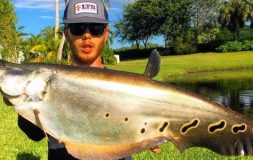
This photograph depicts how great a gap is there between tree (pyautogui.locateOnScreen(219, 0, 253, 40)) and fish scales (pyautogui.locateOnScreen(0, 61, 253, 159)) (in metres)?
70.7

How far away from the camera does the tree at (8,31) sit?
956 inches

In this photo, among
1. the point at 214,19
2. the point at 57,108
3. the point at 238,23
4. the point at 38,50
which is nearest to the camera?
the point at 57,108

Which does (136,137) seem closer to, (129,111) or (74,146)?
(129,111)

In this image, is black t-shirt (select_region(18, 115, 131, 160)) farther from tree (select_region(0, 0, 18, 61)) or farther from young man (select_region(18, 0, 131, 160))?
tree (select_region(0, 0, 18, 61))

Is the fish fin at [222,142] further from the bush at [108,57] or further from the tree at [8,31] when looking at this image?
the bush at [108,57]

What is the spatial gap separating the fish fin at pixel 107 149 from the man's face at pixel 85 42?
0.91m

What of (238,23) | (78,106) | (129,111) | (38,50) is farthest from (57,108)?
(238,23)

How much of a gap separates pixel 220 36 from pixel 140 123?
248ft

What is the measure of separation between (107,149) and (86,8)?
3.79ft

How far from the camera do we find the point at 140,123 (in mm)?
2918

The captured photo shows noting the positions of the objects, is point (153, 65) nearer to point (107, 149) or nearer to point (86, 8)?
point (107, 149)

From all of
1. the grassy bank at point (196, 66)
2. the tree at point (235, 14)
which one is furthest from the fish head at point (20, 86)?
the tree at point (235, 14)

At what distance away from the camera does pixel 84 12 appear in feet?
11.6

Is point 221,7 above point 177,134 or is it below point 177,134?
above
